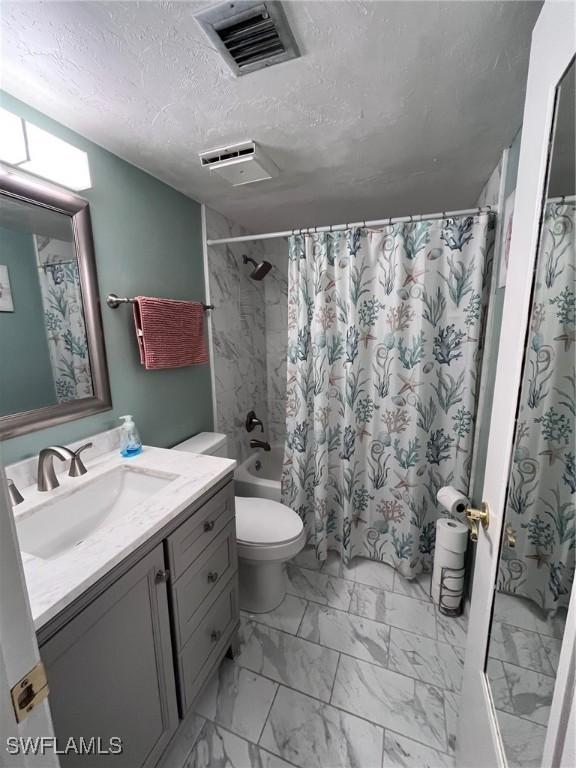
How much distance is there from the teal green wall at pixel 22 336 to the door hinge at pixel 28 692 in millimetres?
919

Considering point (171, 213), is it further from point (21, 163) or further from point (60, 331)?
point (60, 331)

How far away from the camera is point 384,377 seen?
1689 millimetres

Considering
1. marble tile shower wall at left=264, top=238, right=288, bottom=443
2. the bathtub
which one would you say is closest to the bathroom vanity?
the bathtub

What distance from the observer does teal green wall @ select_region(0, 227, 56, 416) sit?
40.9 inches

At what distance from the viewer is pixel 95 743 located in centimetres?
76

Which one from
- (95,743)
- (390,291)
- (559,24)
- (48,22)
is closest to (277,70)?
(48,22)

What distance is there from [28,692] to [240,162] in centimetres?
163

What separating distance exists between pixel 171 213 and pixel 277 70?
95 cm

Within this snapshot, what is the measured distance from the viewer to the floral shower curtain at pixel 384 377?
1541 mm

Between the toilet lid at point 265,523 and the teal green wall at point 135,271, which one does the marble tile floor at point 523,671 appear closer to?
the toilet lid at point 265,523

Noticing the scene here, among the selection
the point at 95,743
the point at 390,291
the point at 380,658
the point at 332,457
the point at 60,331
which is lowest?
the point at 380,658

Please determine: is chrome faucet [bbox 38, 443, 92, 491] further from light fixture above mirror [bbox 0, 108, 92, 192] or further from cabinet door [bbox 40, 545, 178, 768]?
light fixture above mirror [bbox 0, 108, 92, 192]

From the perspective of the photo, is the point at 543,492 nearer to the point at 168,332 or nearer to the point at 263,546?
the point at 263,546

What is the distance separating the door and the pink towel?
1364 mm
